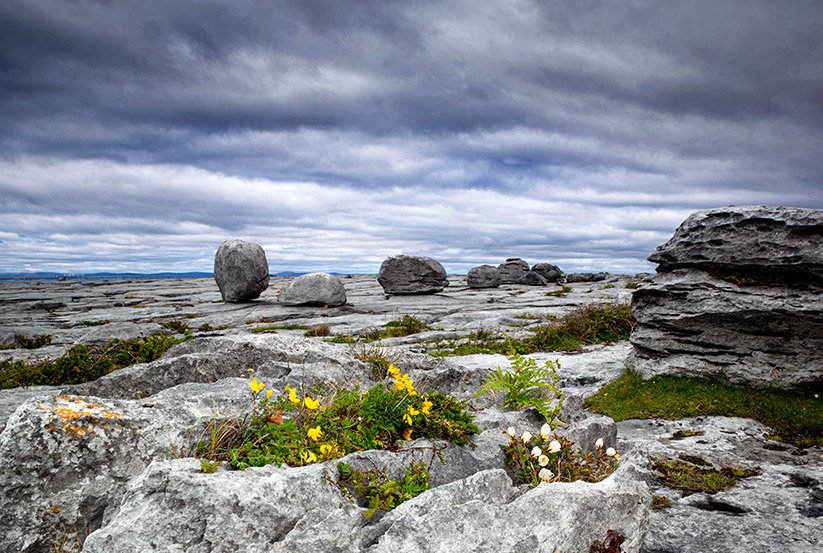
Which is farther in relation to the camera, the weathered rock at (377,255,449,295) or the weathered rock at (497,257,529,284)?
the weathered rock at (497,257,529,284)

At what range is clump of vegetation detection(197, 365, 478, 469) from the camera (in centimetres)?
503

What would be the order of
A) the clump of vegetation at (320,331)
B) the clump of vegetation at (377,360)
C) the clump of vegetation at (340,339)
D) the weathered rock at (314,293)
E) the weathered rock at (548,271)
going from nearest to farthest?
the clump of vegetation at (377,360) → the clump of vegetation at (340,339) → the clump of vegetation at (320,331) → the weathered rock at (314,293) → the weathered rock at (548,271)

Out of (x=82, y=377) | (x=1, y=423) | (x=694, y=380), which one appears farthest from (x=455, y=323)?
(x=1, y=423)

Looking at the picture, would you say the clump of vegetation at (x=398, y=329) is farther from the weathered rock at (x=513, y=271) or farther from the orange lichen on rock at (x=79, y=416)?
the weathered rock at (x=513, y=271)

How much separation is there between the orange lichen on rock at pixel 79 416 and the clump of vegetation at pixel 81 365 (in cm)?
695

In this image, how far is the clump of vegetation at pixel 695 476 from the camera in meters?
8.49

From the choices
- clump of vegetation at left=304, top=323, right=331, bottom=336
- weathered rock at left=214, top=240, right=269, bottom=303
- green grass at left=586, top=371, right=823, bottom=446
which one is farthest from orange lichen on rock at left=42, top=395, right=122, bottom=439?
weathered rock at left=214, top=240, right=269, bottom=303

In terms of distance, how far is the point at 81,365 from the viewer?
11500mm

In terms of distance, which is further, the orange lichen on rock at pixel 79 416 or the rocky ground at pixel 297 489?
the orange lichen on rock at pixel 79 416

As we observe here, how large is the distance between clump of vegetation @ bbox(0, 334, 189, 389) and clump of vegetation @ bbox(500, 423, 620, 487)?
30.7 feet

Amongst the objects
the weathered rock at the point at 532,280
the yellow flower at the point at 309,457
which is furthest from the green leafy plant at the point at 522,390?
the weathered rock at the point at 532,280

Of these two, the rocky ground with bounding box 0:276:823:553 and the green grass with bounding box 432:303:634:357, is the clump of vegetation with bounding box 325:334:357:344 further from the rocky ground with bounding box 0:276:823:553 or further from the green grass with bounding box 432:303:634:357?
the rocky ground with bounding box 0:276:823:553

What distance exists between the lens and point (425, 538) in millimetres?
4426

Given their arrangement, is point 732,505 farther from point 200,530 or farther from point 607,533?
point 200,530
